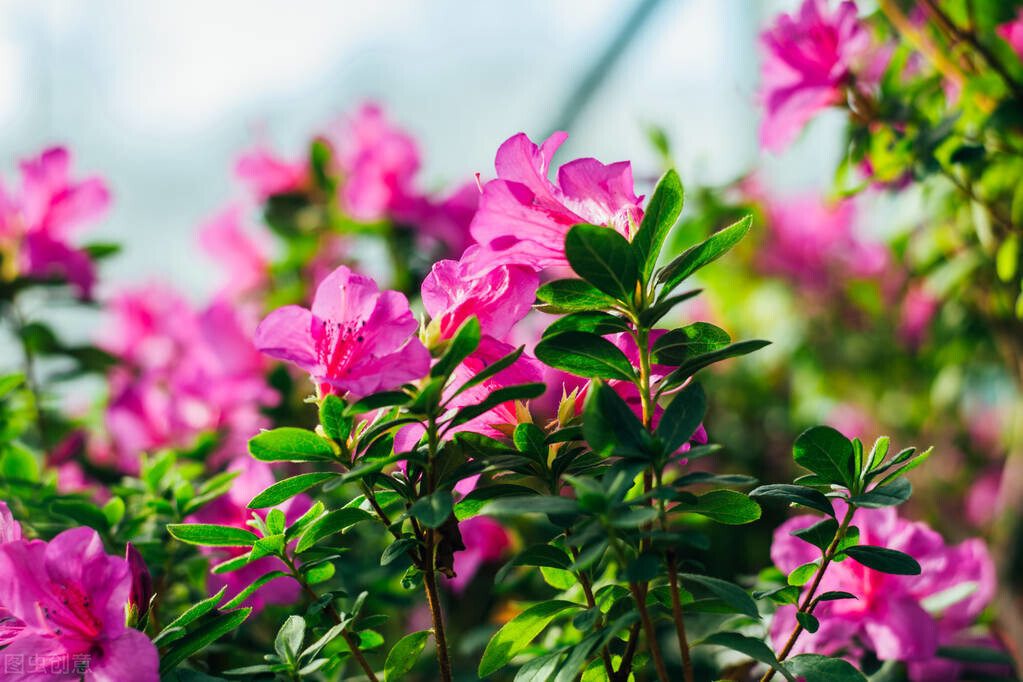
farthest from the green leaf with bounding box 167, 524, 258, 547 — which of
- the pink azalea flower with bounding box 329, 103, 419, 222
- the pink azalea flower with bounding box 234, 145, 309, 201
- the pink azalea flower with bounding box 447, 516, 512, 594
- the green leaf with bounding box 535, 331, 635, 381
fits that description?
the pink azalea flower with bounding box 234, 145, 309, 201

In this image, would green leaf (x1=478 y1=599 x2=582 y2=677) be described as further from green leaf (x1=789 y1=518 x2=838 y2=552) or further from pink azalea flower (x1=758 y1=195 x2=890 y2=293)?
pink azalea flower (x1=758 y1=195 x2=890 y2=293)

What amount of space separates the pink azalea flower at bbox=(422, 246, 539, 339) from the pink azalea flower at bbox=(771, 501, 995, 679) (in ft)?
1.04

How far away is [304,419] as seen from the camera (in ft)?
4.74

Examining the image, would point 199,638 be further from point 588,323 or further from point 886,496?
point 886,496

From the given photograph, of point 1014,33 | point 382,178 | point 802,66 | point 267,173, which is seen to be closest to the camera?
point 802,66

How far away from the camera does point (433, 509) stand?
0.49m

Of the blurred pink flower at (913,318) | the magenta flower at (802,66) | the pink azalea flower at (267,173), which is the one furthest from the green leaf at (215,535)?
the blurred pink flower at (913,318)

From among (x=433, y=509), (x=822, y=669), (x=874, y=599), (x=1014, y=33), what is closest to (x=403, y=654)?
(x=433, y=509)

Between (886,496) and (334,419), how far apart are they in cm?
37

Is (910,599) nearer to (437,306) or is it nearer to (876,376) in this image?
(437,306)

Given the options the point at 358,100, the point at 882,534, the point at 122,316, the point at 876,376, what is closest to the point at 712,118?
the point at 876,376

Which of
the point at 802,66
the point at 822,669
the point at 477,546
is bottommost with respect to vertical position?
the point at 477,546

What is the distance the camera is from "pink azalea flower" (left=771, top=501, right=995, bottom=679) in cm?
69

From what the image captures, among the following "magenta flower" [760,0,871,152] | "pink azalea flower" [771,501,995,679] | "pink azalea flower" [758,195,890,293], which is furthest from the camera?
"pink azalea flower" [758,195,890,293]
